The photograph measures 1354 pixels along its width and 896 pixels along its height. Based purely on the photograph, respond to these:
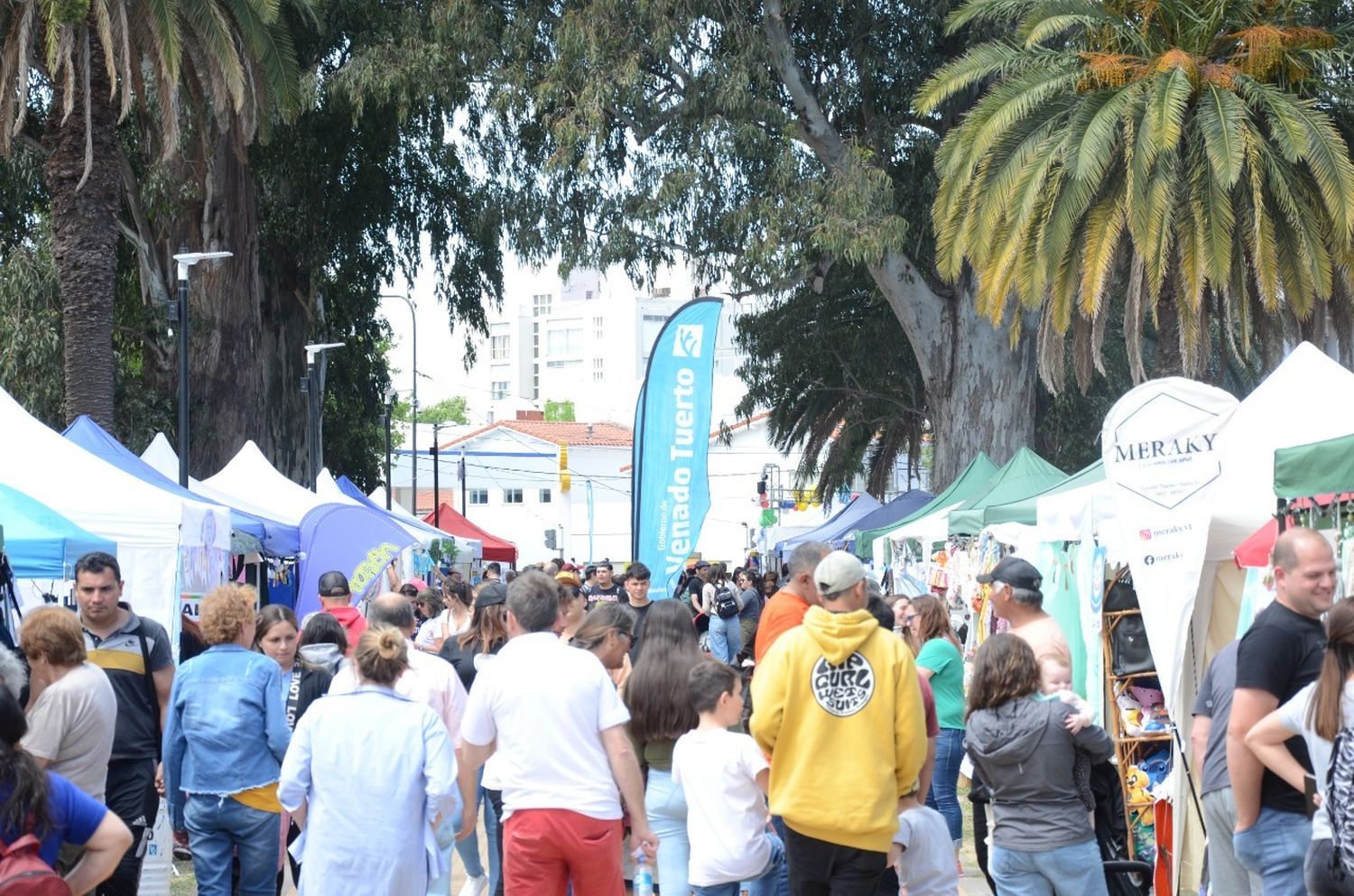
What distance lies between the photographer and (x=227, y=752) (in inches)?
268

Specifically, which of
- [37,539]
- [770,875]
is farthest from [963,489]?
[770,875]

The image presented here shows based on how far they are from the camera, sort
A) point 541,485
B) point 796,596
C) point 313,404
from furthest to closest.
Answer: point 541,485, point 313,404, point 796,596

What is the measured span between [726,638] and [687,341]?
11.0 ft

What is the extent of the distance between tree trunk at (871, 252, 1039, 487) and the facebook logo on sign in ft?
36.5

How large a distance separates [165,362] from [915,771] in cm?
2563

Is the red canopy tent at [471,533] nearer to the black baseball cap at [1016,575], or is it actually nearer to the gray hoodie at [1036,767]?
the black baseball cap at [1016,575]

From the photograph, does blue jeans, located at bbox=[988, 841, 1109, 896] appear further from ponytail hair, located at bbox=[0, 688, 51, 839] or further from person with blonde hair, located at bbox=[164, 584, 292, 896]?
ponytail hair, located at bbox=[0, 688, 51, 839]

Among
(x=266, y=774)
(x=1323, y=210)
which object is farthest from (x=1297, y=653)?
(x=1323, y=210)

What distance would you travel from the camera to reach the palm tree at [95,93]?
1802 cm

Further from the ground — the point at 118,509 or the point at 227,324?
the point at 227,324

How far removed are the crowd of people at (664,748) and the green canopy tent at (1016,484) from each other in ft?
30.9

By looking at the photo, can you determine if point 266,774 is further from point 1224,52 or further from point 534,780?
point 1224,52

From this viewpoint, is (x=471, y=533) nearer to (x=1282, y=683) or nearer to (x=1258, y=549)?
(x=1258, y=549)

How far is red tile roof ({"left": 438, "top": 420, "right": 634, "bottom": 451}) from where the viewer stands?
97.6 m
